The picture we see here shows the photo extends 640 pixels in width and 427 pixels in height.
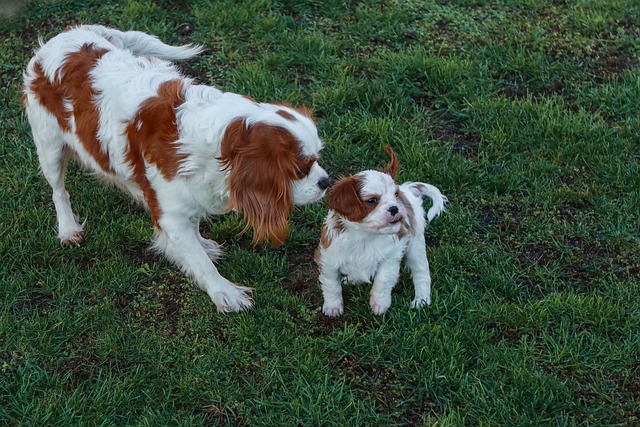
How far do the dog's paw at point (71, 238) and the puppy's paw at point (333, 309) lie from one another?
60.7 inches

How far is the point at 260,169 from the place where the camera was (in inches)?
130

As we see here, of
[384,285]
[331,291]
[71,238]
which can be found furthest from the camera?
[71,238]

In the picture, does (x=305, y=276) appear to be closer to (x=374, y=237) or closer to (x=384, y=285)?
(x=384, y=285)

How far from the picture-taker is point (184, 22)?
20.2 ft

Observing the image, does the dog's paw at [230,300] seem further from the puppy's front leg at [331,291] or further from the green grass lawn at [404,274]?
the puppy's front leg at [331,291]

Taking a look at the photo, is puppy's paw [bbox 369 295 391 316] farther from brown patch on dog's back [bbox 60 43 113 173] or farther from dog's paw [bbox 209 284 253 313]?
brown patch on dog's back [bbox 60 43 113 173]

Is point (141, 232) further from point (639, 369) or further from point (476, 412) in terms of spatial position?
point (639, 369)

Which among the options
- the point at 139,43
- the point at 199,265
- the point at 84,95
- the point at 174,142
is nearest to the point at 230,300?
the point at 199,265

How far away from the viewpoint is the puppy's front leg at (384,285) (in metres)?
3.59

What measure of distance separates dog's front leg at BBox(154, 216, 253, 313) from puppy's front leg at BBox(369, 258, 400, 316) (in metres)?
0.67

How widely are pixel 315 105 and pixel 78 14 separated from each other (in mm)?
2444

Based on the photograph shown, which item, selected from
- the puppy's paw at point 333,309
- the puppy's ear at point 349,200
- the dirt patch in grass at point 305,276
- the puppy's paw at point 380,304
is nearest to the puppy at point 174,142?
the puppy's ear at point 349,200

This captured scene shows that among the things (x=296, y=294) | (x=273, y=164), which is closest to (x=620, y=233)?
(x=296, y=294)

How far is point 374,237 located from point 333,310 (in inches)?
20.5
